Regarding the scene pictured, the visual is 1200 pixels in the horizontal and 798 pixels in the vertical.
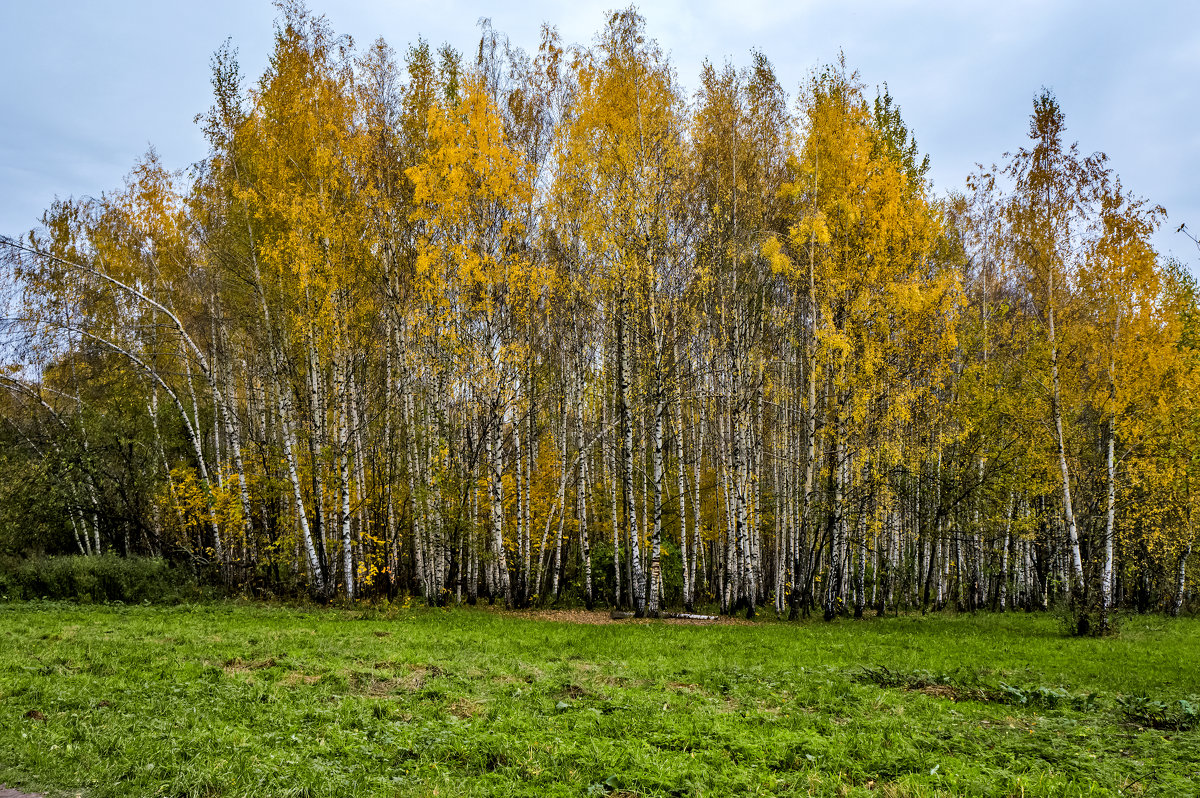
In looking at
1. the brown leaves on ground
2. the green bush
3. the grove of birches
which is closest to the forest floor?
the brown leaves on ground

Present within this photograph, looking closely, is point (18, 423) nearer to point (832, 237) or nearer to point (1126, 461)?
point (832, 237)

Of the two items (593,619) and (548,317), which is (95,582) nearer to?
(593,619)

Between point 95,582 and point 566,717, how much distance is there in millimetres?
14906

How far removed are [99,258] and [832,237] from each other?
2125 cm

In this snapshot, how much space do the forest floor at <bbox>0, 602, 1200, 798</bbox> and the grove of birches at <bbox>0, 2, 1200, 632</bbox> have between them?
5.72 meters

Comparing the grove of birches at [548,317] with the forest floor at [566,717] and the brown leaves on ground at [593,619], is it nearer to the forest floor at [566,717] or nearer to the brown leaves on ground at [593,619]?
the brown leaves on ground at [593,619]

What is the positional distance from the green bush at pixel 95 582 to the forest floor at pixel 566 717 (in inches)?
175

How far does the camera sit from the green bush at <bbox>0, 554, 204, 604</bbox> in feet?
50.6

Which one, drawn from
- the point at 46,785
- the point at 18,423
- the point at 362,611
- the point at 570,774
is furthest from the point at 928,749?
the point at 18,423

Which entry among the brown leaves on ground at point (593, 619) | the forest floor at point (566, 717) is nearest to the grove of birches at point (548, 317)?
the brown leaves on ground at point (593, 619)

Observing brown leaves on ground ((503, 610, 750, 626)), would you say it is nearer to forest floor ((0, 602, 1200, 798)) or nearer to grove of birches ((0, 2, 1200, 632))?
grove of birches ((0, 2, 1200, 632))

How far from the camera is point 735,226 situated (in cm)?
1706

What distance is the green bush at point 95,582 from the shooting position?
1542 centimetres

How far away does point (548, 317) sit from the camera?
19766 mm
